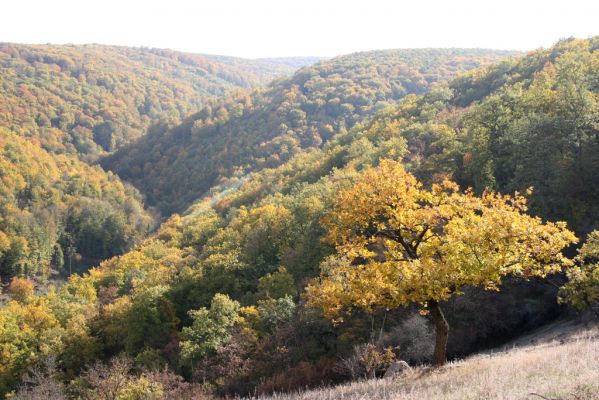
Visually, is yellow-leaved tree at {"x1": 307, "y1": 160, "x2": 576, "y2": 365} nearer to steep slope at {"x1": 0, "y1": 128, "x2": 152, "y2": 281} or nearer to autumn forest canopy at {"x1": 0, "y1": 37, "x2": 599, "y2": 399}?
autumn forest canopy at {"x1": 0, "y1": 37, "x2": 599, "y2": 399}

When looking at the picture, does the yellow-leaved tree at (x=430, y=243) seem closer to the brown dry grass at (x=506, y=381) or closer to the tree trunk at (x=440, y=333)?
the tree trunk at (x=440, y=333)

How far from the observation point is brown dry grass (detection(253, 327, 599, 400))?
10.5 meters

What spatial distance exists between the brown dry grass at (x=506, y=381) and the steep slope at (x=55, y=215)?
128 metres

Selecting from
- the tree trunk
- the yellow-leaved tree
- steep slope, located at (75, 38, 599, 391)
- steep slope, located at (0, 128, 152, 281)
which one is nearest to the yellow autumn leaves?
the yellow-leaved tree

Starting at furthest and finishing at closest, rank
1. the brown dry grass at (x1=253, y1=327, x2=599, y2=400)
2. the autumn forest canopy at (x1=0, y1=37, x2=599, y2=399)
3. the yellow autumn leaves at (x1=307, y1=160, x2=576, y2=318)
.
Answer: the autumn forest canopy at (x1=0, y1=37, x2=599, y2=399) < the yellow autumn leaves at (x1=307, y1=160, x2=576, y2=318) < the brown dry grass at (x1=253, y1=327, x2=599, y2=400)

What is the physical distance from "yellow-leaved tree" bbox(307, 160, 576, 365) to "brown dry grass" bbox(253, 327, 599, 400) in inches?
101

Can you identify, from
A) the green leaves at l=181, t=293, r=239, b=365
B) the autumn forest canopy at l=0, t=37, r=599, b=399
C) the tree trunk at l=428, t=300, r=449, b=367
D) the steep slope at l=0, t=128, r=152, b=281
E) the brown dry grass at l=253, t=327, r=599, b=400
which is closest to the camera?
the brown dry grass at l=253, t=327, r=599, b=400

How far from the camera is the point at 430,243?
1652 cm

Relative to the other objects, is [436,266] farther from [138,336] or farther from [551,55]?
[551,55]

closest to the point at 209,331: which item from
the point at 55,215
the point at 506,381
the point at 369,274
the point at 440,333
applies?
the point at 440,333

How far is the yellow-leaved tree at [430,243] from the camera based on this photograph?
15.4 metres

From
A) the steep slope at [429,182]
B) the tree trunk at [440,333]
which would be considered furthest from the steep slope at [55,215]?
the tree trunk at [440,333]

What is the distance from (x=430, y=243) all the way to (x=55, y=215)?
153 meters

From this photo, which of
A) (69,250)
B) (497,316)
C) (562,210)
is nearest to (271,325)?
(497,316)
